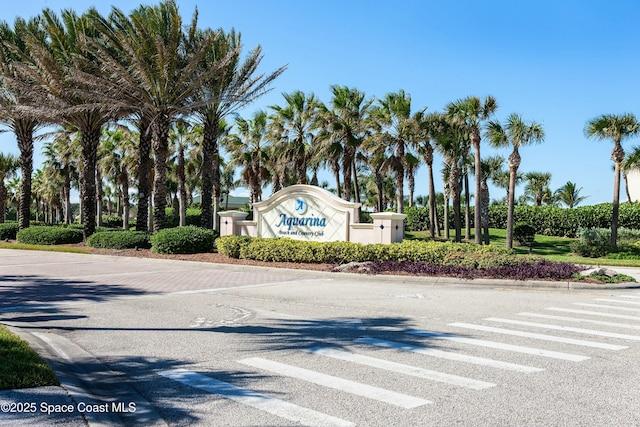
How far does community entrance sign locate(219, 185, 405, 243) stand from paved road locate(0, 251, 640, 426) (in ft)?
22.0

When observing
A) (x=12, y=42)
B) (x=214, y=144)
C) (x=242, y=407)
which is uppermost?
(x=12, y=42)

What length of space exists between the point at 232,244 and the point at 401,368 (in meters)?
16.4

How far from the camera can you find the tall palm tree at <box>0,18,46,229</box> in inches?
1109

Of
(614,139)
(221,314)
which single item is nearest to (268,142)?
(614,139)

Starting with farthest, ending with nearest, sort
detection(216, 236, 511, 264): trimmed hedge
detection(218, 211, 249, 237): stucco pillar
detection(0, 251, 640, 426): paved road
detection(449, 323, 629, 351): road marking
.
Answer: detection(218, 211, 249, 237): stucco pillar, detection(216, 236, 511, 264): trimmed hedge, detection(449, 323, 629, 351): road marking, detection(0, 251, 640, 426): paved road

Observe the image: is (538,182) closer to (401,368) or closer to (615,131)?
(615,131)

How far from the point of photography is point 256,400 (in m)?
5.28

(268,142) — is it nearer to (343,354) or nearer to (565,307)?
(565,307)

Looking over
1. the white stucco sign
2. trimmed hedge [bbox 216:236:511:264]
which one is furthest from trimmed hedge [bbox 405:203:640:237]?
trimmed hedge [bbox 216:236:511:264]

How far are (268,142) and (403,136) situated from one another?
34.1ft

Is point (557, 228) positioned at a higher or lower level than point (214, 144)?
lower

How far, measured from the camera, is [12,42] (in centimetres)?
3066

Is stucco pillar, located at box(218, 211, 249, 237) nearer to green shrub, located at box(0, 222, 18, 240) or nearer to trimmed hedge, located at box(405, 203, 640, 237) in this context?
green shrub, located at box(0, 222, 18, 240)

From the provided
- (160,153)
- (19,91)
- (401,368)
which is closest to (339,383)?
(401,368)
